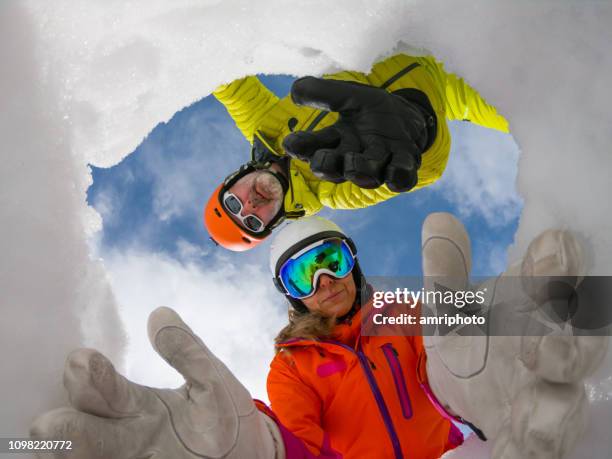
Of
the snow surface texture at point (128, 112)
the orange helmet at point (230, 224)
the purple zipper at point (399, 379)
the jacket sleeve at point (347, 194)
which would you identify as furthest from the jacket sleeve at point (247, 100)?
the purple zipper at point (399, 379)

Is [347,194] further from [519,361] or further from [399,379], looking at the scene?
[519,361]

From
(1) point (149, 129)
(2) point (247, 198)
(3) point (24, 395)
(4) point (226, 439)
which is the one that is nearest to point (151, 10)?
(1) point (149, 129)

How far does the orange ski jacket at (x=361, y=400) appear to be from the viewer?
5.69 feet

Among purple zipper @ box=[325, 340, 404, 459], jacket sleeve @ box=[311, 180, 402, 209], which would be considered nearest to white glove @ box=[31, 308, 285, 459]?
purple zipper @ box=[325, 340, 404, 459]

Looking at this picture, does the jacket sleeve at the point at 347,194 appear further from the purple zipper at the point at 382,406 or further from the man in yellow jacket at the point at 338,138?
the purple zipper at the point at 382,406

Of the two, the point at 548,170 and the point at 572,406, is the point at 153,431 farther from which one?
the point at 548,170

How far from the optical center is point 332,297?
2016mm

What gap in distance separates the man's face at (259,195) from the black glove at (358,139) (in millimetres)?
644

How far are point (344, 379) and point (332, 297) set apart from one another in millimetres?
318

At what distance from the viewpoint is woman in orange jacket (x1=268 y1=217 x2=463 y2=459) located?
1.74 m

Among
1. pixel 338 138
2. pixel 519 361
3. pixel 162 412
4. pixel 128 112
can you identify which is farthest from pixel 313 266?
pixel 519 361

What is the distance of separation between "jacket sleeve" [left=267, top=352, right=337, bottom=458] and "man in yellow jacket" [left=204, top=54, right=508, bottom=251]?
2.32 feet

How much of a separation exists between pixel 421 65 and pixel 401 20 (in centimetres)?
52

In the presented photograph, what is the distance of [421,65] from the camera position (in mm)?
2139
